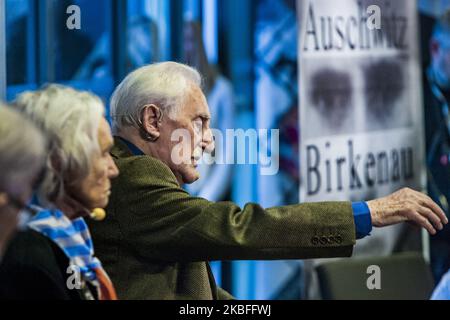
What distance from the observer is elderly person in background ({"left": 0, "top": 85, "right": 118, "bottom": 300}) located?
192cm

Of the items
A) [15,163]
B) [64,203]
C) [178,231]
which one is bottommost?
[178,231]

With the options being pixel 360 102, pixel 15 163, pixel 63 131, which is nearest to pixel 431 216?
pixel 63 131

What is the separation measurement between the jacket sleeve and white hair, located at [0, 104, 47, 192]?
677 mm

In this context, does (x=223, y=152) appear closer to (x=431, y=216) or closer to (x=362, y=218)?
(x=362, y=218)

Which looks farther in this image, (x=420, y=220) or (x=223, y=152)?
(x=223, y=152)

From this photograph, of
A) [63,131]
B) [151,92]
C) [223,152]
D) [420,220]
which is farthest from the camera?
[223,152]

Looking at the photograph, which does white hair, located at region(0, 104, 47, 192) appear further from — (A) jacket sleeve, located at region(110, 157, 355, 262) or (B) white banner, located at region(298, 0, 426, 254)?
(B) white banner, located at region(298, 0, 426, 254)

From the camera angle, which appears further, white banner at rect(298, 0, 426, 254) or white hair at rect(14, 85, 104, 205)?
white banner at rect(298, 0, 426, 254)

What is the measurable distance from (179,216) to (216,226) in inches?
3.8

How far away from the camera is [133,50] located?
3.81 m

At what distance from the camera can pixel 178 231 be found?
2189 millimetres

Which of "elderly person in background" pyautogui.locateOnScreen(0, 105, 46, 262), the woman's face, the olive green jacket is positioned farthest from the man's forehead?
"elderly person in background" pyautogui.locateOnScreen(0, 105, 46, 262)
